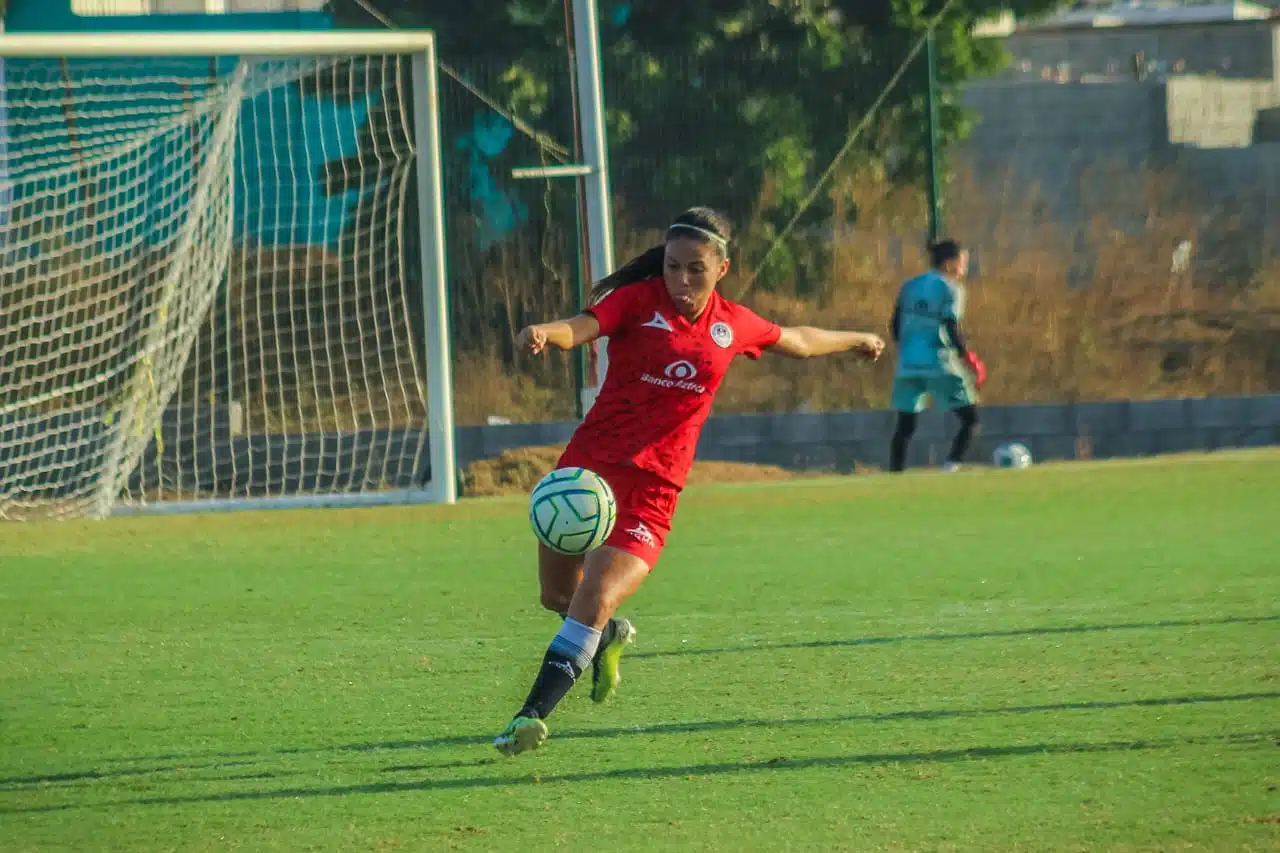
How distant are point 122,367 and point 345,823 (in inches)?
359

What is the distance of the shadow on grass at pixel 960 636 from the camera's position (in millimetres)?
8445

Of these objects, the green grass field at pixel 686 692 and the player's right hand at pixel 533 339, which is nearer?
the green grass field at pixel 686 692

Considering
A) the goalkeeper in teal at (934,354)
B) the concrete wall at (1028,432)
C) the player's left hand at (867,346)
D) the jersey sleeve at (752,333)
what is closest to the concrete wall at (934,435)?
the concrete wall at (1028,432)

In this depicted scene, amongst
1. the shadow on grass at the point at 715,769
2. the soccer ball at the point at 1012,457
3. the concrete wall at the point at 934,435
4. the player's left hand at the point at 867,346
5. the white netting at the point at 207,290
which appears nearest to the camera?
the shadow on grass at the point at 715,769

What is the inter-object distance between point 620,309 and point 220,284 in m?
9.20

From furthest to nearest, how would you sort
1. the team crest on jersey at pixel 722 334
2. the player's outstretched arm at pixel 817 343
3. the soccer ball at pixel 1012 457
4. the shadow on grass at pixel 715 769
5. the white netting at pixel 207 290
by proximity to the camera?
the soccer ball at pixel 1012 457, the white netting at pixel 207 290, the player's outstretched arm at pixel 817 343, the team crest on jersey at pixel 722 334, the shadow on grass at pixel 715 769

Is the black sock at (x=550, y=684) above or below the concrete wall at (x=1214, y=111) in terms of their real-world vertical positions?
below

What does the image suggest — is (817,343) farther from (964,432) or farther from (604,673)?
(964,432)

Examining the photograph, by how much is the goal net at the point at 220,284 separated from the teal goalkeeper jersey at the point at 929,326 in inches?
154

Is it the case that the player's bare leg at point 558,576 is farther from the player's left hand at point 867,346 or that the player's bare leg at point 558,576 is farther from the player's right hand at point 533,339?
the player's left hand at point 867,346

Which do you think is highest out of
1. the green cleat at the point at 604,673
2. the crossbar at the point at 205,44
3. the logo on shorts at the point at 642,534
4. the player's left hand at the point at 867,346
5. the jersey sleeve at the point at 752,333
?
the crossbar at the point at 205,44

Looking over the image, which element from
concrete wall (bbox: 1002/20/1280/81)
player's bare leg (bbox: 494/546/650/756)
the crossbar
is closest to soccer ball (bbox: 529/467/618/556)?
player's bare leg (bbox: 494/546/650/756)

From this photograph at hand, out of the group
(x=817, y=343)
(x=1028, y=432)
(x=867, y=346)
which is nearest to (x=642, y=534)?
(x=817, y=343)

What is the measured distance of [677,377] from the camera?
6723mm
